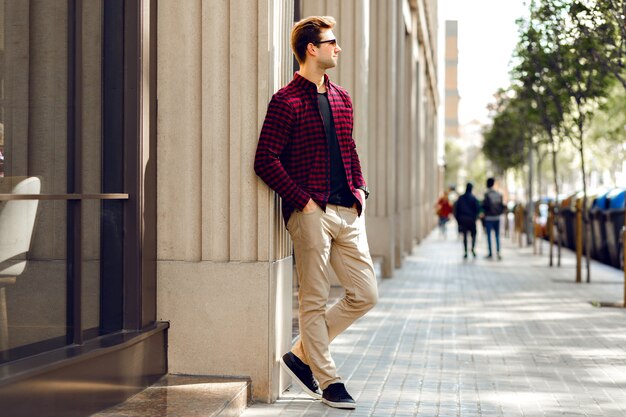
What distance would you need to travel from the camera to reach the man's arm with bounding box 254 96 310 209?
5738 mm

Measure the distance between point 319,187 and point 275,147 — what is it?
0.34 metres

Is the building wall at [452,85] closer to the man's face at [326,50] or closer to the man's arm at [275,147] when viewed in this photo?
the man's face at [326,50]

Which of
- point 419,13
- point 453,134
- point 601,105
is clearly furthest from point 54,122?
point 453,134

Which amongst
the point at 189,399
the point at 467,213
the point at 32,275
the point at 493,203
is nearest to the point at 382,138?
the point at 467,213

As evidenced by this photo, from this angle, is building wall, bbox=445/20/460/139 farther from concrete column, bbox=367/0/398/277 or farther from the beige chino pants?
the beige chino pants

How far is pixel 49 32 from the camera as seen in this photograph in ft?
16.6

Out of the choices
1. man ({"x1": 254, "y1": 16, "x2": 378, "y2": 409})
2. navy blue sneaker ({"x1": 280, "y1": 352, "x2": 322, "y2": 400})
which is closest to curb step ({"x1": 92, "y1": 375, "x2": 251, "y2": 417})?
navy blue sneaker ({"x1": 280, "y1": 352, "x2": 322, "y2": 400})

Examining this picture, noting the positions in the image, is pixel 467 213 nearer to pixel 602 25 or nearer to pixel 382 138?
pixel 382 138

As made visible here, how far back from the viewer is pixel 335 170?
19.5 feet

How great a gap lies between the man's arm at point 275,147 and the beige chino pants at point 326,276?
0.22 m

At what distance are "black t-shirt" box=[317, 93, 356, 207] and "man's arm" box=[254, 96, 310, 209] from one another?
225mm

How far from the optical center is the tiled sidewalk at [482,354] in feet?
20.5

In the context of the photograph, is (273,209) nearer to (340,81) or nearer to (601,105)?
(340,81)

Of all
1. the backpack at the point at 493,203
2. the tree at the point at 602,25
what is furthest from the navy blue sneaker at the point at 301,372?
the backpack at the point at 493,203
